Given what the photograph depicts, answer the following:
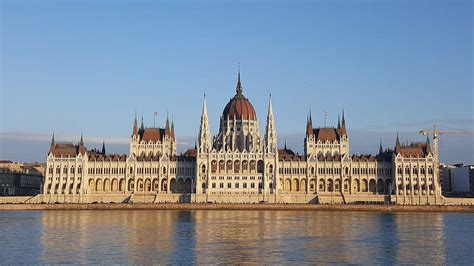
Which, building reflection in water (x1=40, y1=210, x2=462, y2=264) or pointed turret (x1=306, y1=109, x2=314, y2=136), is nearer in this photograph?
building reflection in water (x1=40, y1=210, x2=462, y2=264)

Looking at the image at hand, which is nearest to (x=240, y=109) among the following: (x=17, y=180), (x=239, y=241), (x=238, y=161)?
(x=238, y=161)

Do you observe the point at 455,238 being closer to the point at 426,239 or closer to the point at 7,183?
the point at 426,239

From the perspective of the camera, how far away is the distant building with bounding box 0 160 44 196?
564 ft

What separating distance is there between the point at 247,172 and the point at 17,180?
7237 centimetres

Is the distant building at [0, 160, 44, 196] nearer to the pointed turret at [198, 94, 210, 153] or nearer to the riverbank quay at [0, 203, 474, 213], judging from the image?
the riverbank quay at [0, 203, 474, 213]

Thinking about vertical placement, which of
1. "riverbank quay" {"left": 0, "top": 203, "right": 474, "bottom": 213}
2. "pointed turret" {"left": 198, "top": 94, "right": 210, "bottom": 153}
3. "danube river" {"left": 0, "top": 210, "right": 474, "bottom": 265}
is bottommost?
"danube river" {"left": 0, "top": 210, "right": 474, "bottom": 265}

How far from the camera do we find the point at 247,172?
139 metres

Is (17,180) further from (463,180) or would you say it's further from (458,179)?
(463,180)

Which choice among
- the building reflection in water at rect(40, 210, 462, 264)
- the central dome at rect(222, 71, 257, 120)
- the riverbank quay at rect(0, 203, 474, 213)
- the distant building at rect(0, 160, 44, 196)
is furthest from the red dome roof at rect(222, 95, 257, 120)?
the distant building at rect(0, 160, 44, 196)

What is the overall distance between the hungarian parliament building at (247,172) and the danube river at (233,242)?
47.5m

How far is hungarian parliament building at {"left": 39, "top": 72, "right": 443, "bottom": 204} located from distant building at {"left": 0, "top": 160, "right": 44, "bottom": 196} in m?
32.6

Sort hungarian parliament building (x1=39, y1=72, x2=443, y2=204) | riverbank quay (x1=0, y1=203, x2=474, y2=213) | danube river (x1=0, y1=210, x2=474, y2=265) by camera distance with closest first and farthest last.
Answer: danube river (x1=0, y1=210, x2=474, y2=265), riverbank quay (x1=0, y1=203, x2=474, y2=213), hungarian parliament building (x1=39, y1=72, x2=443, y2=204)

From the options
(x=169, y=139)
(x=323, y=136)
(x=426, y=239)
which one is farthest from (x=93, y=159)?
(x=426, y=239)

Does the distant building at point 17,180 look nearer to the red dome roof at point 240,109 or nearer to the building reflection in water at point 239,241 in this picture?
the red dome roof at point 240,109
